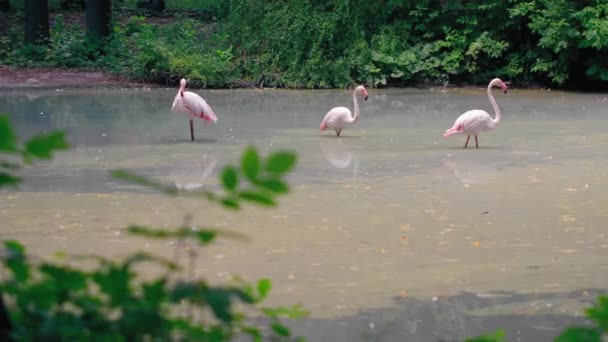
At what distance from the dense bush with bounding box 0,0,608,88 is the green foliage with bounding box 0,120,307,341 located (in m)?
17.0

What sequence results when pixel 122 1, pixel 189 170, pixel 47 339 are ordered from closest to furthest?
pixel 47 339
pixel 189 170
pixel 122 1

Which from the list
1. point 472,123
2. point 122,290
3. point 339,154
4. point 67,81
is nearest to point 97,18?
point 67,81

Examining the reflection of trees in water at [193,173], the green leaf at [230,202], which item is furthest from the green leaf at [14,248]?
the reflection of trees in water at [193,173]

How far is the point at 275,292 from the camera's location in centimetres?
581

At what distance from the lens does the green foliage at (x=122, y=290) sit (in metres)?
1.96

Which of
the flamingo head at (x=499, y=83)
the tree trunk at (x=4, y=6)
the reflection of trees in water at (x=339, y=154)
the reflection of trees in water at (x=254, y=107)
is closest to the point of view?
the reflection of trees in water at (x=339, y=154)

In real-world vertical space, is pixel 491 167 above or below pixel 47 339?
below

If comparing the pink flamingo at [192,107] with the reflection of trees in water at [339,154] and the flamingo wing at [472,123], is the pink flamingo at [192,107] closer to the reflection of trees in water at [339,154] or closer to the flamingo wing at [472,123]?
the reflection of trees in water at [339,154]

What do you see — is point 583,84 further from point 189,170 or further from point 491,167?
point 189,170

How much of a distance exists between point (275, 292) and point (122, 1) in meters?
22.9

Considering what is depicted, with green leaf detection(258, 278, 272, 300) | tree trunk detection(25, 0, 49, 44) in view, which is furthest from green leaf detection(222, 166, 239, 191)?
tree trunk detection(25, 0, 49, 44)

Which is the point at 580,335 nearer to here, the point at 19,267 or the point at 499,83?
the point at 19,267

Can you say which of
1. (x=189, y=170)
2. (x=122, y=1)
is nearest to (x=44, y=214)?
(x=189, y=170)

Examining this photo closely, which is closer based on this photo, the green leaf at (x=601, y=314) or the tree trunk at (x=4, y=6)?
the green leaf at (x=601, y=314)
